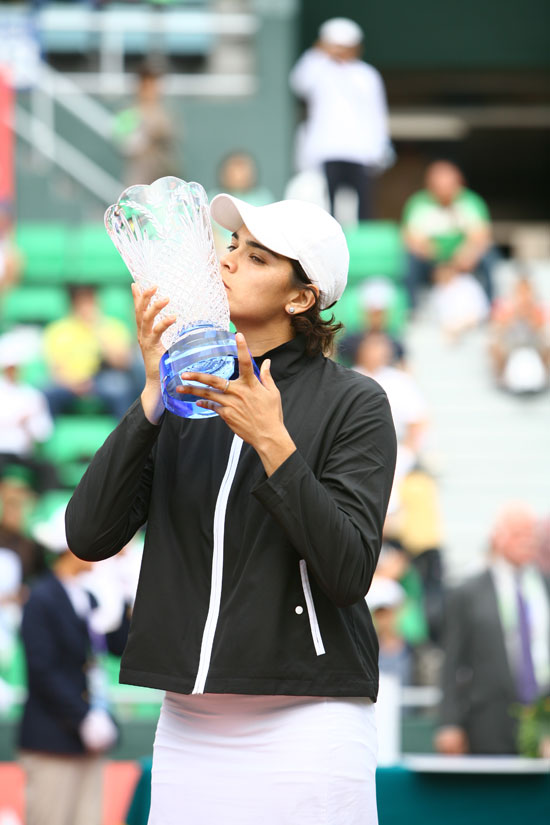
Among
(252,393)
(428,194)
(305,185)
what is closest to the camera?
(252,393)

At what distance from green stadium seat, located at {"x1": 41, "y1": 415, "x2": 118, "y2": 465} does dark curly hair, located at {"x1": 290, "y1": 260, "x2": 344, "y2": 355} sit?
6.00 m

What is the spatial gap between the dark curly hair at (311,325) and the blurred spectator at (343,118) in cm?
770

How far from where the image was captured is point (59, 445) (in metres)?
8.37

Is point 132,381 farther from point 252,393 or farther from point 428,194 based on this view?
point 252,393

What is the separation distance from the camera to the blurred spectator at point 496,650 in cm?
552

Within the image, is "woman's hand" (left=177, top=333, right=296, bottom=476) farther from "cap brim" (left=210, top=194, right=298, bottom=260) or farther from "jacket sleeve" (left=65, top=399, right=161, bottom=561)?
"cap brim" (left=210, top=194, right=298, bottom=260)

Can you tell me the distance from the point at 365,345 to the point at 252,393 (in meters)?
6.17

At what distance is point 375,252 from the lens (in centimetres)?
995

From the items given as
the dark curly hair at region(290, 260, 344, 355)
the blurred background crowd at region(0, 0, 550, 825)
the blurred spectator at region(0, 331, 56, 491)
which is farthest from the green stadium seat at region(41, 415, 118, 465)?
the dark curly hair at region(290, 260, 344, 355)

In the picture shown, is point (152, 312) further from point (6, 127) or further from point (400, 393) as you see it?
point (6, 127)

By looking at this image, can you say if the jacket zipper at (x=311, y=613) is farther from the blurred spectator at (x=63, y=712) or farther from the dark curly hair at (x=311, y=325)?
the blurred spectator at (x=63, y=712)

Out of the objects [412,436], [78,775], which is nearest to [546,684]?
[78,775]

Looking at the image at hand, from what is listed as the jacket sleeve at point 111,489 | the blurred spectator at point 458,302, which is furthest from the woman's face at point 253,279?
the blurred spectator at point 458,302

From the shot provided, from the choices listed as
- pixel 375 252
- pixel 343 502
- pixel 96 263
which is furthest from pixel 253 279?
pixel 96 263
